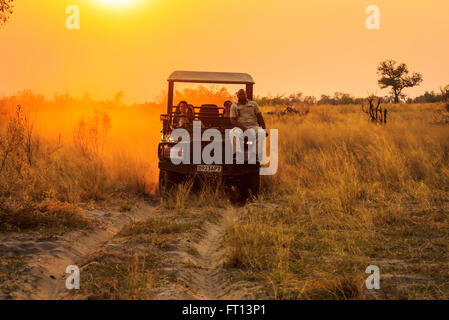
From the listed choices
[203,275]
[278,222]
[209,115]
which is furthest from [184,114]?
[203,275]

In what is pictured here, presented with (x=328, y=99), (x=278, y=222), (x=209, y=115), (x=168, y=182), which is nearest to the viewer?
(x=278, y=222)

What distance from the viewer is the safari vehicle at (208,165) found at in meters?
9.39

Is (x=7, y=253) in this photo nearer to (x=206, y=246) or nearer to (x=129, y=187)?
(x=206, y=246)

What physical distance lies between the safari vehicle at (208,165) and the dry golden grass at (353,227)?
0.51 meters

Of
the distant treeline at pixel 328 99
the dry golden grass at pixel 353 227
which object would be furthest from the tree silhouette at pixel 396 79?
the dry golden grass at pixel 353 227

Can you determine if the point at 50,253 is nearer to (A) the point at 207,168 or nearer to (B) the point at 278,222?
(B) the point at 278,222

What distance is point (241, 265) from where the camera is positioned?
5672 millimetres

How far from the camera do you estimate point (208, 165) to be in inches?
370

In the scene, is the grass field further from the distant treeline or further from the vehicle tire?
the distant treeline

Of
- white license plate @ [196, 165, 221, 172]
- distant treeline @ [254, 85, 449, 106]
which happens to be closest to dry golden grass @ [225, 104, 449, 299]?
white license plate @ [196, 165, 221, 172]

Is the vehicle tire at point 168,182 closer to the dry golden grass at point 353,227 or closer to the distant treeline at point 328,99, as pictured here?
the dry golden grass at point 353,227

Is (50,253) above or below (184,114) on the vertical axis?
below

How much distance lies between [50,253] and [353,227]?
12.2 feet
